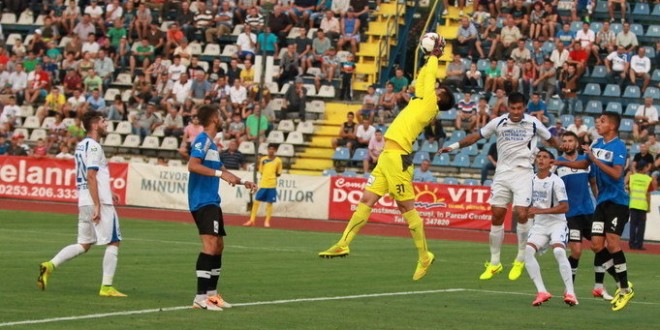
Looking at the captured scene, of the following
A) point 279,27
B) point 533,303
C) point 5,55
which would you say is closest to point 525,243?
point 533,303

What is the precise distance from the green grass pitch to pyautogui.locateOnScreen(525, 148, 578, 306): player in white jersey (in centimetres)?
50

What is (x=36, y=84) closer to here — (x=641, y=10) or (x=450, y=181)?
(x=450, y=181)

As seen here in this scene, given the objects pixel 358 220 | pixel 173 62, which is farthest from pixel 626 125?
pixel 358 220

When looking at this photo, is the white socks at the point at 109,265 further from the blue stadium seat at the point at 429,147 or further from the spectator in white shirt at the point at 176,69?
the spectator in white shirt at the point at 176,69

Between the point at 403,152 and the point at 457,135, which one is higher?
the point at 403,152

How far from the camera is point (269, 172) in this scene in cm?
3353

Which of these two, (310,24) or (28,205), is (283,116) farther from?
(28,205)

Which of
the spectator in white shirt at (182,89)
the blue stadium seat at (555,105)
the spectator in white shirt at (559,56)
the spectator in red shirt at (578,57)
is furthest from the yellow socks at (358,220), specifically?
the spectator in white shirt at (182,89)

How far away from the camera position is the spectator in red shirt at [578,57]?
3747 centimetres

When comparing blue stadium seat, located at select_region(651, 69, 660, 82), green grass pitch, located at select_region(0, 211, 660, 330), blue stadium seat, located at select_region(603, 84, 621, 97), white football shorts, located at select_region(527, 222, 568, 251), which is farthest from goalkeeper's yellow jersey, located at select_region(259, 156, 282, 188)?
white football shorts, located at select_region(527, 222, 568, 251)

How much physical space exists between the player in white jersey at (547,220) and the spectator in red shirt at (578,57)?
21.2 metres

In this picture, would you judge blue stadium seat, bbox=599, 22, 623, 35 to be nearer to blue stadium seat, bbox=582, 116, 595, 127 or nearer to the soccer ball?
blue stadium seat, bbox=582, 116, 595, 127

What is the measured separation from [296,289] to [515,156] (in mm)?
3363

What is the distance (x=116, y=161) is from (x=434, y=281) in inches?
878
